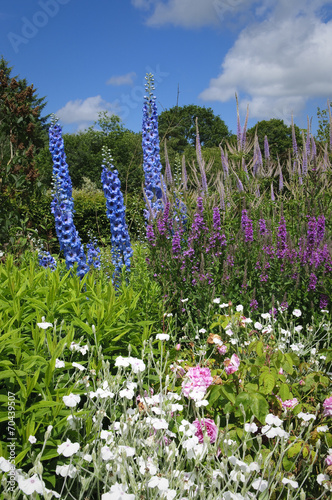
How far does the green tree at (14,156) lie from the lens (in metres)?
5.96

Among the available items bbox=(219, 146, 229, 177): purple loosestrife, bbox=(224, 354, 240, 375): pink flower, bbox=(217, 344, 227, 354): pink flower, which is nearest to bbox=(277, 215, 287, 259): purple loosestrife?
bbox=(217, 344, 227, 354): pink flower

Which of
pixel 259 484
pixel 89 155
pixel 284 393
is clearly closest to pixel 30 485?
pixel 259 484

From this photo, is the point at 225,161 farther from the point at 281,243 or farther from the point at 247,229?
the point at 281,243

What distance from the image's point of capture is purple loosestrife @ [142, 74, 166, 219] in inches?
229

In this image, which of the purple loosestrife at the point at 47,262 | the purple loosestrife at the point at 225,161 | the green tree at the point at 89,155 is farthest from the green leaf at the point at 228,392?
the green tree at the point at 89,155

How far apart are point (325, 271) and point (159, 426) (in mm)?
2747

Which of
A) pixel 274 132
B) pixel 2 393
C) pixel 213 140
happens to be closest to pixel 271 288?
pixel 2 393

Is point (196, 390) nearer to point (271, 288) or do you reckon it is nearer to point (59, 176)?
point (271, 288)

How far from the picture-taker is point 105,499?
4.46 ft

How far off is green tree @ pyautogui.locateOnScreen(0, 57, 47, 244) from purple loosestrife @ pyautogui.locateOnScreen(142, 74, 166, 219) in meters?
1.59

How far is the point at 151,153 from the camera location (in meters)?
5.89

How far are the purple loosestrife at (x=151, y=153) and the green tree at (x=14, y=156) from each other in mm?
1593

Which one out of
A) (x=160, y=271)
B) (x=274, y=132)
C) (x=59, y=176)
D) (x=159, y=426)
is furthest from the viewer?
(x=274, y=132)

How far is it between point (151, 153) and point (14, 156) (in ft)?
7.13
